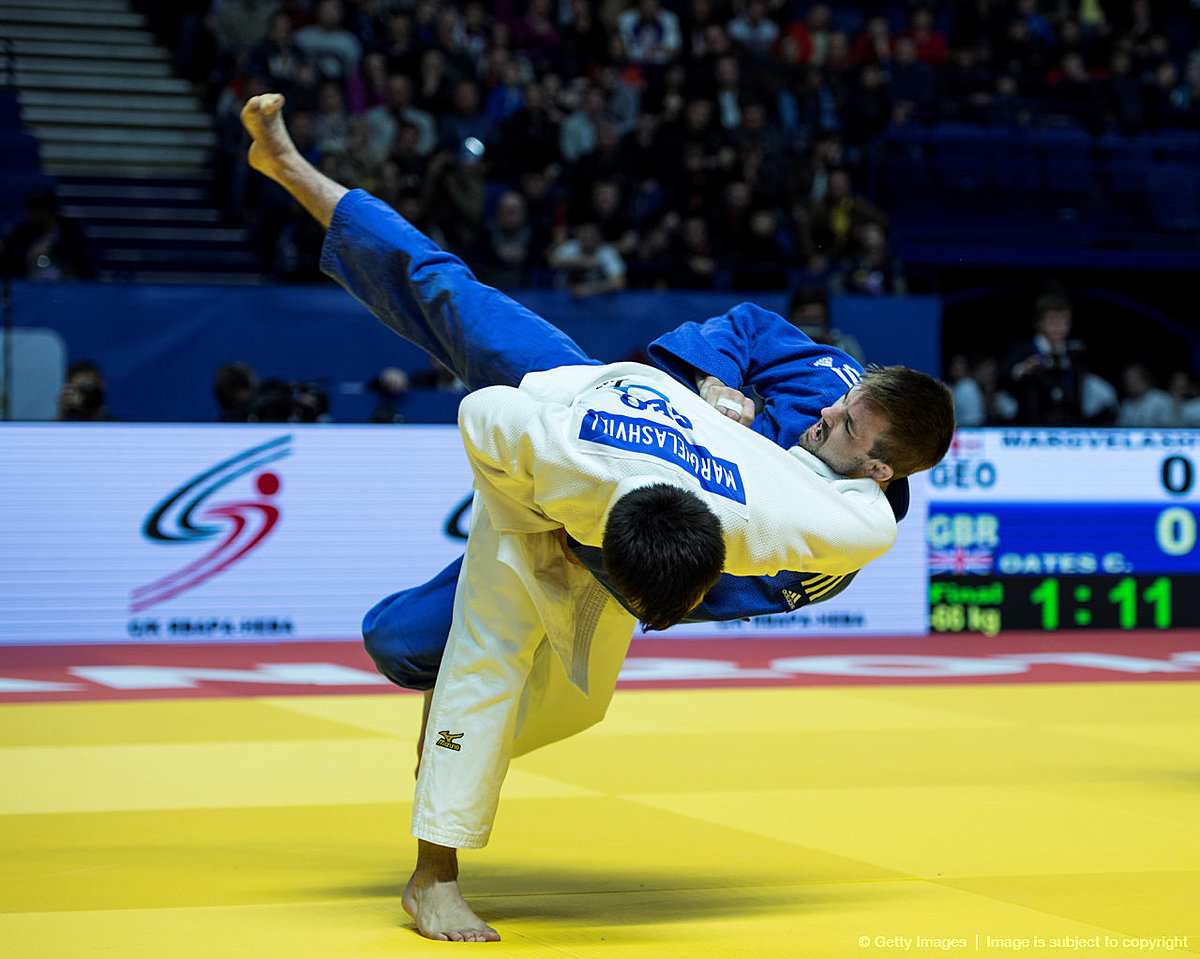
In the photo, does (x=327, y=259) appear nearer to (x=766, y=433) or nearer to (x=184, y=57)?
(x=766, y=433)

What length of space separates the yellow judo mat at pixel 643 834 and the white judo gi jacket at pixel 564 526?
42 centimetres

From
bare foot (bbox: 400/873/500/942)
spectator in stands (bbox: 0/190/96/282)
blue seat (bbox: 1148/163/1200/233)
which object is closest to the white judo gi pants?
bare foot (bbox: 400/873/500/942)

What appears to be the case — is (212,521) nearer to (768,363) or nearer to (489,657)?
(768,363)

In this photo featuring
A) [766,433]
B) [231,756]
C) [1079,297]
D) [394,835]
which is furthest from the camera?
[1079,297]

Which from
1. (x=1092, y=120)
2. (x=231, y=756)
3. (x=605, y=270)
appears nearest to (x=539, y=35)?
(x=605, y=270)

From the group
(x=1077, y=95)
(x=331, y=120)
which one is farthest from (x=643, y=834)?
(x=1077, y=95)

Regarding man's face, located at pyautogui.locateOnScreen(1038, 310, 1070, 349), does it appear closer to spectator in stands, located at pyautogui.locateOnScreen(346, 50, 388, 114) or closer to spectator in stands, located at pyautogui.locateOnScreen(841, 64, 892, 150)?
spectator in stands, located at pyautogui.locateOnScreen(841, 64, 892, 150)

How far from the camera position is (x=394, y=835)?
4.41 metres

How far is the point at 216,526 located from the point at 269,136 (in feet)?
16.8

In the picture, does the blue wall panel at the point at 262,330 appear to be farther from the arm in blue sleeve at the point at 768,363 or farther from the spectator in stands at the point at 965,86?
the arm in blue sleeve at the point at 768,363

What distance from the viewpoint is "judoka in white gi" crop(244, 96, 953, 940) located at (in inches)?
123

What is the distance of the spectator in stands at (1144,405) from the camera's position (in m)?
12.3

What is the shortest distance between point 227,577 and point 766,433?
19.3 ft

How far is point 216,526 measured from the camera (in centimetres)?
904
